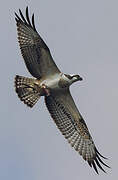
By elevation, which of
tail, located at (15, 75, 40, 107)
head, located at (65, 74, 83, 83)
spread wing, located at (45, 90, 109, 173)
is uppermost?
tail, located at (15, 75, 40, 107)

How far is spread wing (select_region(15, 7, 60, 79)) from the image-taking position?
1958 centimetres

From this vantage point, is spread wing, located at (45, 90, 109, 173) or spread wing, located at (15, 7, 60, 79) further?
spread wing, located at (45, 90, 109, 173)

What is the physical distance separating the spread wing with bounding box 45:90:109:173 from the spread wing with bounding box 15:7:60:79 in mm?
992

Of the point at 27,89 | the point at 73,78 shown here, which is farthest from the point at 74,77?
the point at 27,89

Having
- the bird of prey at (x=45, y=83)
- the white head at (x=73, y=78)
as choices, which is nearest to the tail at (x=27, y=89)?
the bird of prey at (x=45, y=83)

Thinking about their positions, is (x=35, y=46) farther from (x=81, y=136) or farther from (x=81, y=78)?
(x=81, y=136)

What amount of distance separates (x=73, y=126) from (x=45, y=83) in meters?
1.65

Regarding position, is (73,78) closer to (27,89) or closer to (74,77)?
(74,77)

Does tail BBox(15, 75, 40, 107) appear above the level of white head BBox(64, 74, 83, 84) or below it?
above

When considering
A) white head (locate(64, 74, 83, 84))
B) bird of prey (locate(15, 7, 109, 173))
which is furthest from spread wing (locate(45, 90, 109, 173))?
white head (locate(64, 74, 83, 84))

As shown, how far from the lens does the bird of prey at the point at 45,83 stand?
19625mm

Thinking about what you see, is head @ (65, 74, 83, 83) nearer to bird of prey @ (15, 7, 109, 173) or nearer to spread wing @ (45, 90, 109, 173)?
bird of prey @ (15, 7, 109, 173)

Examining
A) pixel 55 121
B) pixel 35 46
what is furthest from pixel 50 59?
pixel 55 121

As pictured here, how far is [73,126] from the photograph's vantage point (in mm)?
20797
